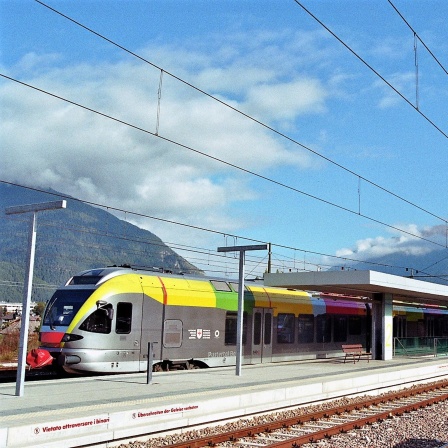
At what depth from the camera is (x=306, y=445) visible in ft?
36.2

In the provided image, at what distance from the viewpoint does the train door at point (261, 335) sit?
73.5ft

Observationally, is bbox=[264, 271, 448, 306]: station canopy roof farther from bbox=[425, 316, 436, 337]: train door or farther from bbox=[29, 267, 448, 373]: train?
bbox=[425, 316, 436, 337]: train door

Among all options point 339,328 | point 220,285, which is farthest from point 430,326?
point 220,285

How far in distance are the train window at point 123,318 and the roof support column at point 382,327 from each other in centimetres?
1268

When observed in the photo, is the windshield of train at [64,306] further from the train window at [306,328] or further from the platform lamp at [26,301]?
the train window at [306,328]

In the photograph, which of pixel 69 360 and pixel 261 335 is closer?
pixel 69 360

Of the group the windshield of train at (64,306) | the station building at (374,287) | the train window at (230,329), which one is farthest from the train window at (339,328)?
the windshield of train at (64,306)

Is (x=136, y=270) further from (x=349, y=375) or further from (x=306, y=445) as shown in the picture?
(x=306, y=445)

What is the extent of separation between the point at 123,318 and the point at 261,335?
685cm

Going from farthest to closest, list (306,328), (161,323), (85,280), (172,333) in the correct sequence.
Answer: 1. (306,328)
2. (172,333)
3. (161,323)
4. (85,280)

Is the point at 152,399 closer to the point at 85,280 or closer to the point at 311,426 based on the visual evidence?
the point at 311,426

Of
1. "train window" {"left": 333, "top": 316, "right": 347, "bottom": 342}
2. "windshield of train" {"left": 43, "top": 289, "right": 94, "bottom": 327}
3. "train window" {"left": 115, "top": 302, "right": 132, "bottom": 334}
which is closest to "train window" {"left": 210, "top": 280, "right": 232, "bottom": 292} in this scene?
"train window" {"left": 115, "top": 302, "right": 132, "bottom": 334}

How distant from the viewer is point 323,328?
26.7 meters

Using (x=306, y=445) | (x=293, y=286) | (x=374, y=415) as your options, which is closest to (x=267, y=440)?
(x=306, y=445)
